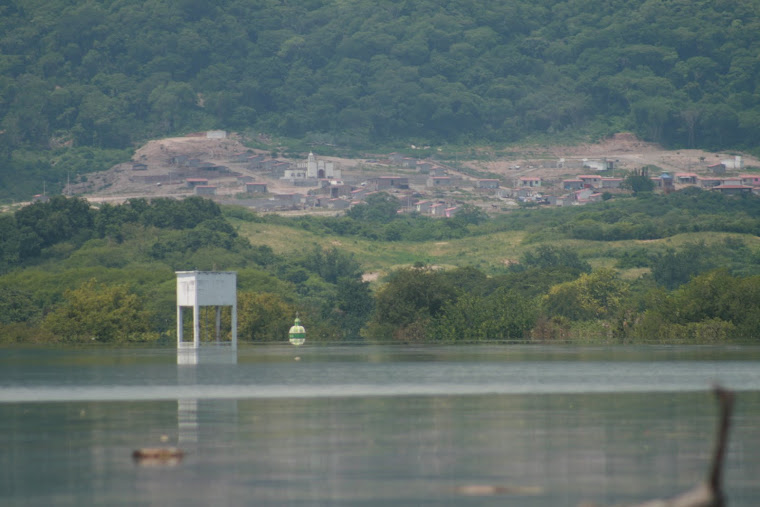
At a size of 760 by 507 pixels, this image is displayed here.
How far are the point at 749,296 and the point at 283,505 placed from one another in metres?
49.3

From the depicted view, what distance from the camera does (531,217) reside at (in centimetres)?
17750

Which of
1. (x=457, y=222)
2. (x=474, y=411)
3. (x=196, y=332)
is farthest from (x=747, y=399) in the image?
(x=457, y=222)

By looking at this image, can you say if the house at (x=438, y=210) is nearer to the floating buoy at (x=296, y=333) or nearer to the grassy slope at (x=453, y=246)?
the grassy slope at (x=453, y=246)

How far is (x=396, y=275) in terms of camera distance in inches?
3216

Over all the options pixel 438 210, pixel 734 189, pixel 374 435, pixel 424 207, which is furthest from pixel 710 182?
pixel 374 435

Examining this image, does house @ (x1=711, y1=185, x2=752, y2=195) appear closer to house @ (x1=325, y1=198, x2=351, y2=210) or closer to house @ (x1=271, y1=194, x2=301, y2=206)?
house @ (x1=325, y1=198, x2=351, y2=210)

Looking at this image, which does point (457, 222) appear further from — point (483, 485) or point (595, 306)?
point (483, 485)

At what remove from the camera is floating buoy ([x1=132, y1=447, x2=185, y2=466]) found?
15.7 m

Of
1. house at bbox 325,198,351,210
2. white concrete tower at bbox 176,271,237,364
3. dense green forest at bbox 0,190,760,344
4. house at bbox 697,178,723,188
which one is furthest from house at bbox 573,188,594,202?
white concrete tower at bbox 176,271,237,364

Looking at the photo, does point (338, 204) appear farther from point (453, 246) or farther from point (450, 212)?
point (453, 246)

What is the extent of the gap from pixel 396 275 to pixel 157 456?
216ft

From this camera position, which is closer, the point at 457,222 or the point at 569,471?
the point at 569,471

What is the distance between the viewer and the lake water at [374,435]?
44.5ft

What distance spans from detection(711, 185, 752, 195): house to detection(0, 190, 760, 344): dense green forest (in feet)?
29.9
